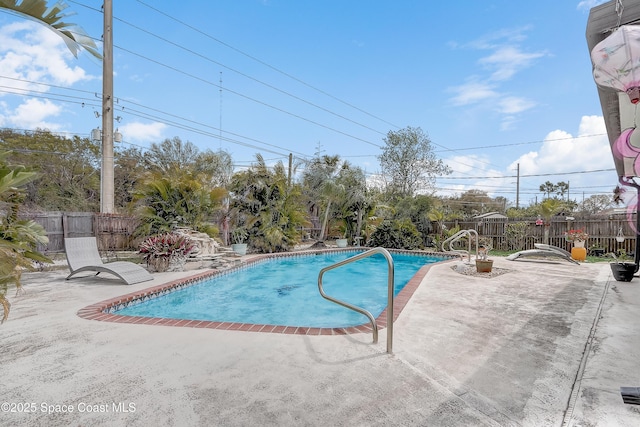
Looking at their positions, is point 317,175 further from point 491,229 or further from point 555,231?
point 555,231

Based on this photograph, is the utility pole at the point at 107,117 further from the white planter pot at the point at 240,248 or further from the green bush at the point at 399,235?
the green bush at the point at 399,235

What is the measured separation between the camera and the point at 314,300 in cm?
755

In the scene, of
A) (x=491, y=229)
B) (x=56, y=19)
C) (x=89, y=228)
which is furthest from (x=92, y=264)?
(x=491, y=229)

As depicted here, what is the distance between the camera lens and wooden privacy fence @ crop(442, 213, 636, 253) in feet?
42.5

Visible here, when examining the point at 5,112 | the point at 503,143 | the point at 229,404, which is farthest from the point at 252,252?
the point at 503,143

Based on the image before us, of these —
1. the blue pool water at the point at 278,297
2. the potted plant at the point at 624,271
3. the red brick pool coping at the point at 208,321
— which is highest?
the potted plant at the point at 624,271

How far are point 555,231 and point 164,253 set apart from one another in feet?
51.2

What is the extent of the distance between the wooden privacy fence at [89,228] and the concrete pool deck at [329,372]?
7.46 m

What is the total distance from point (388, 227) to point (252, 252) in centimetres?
672

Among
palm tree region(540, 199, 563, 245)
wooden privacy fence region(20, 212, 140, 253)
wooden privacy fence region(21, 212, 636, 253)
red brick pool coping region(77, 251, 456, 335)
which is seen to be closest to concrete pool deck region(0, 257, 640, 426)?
red brick pool coping region(77, 251, 456, 335)

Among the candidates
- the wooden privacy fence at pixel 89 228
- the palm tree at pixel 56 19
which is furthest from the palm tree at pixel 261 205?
the palm tree at pixel 56 19

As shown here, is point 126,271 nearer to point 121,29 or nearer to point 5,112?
point 121,29

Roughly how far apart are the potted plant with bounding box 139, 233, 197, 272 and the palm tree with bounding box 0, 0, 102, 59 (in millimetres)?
6349

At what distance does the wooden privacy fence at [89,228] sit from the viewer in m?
10.7
